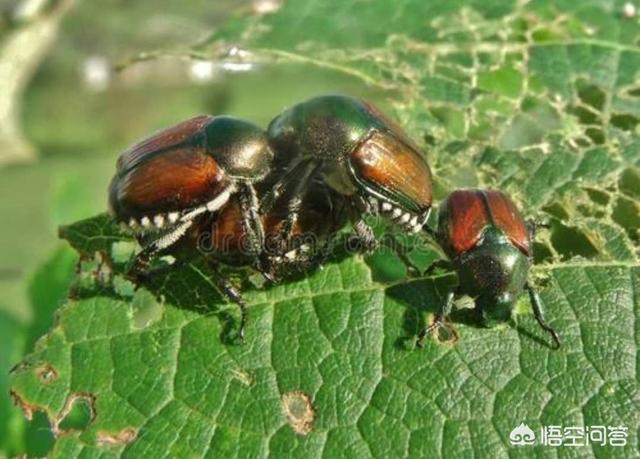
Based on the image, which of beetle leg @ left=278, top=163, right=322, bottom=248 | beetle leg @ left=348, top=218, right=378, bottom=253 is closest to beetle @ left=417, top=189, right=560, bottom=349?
beetle leg @ left=348, top=218, right=378, bottom=253

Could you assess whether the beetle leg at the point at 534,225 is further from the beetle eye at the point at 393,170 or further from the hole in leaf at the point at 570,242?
Answer: the beetle eye at the point at 393,170

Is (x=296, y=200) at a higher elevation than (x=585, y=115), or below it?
higher

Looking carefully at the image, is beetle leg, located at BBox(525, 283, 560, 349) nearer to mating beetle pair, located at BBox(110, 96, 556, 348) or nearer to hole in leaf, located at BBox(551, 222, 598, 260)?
mating beetle pair, located at BBox(110, 96, 556, 348)

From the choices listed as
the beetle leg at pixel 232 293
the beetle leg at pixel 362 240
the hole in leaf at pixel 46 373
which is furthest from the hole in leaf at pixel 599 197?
the hole in leaf at pixel 46 373

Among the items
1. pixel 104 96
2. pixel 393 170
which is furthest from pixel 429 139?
pixel 104 96

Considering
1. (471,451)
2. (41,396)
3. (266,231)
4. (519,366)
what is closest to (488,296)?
(519,366)

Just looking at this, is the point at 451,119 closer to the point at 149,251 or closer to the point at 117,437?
the point at 149,251

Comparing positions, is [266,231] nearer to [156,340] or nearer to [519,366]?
[156,340]
